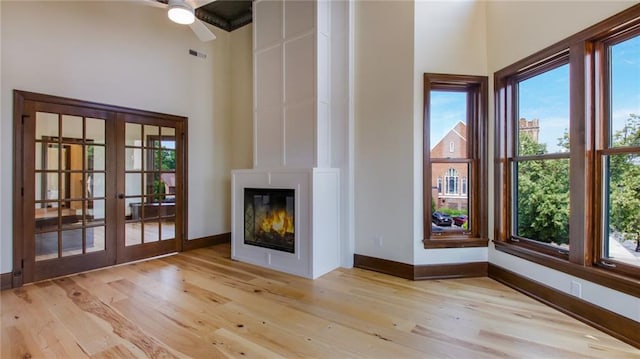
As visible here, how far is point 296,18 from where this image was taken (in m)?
4.11

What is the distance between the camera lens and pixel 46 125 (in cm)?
357

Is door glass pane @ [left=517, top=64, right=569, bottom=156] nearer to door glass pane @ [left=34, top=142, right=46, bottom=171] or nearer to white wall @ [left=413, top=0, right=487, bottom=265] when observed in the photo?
white wall @ [left=413, top=0, right=487, bottom=265]

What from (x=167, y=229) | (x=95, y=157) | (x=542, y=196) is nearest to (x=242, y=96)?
(x=95, y=157)

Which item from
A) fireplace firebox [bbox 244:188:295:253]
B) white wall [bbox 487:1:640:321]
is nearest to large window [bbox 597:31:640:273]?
white wall [bbox 487:1:640:321]

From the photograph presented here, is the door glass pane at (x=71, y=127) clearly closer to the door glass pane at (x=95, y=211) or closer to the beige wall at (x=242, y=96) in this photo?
the door glass pane at (x=95, y=211)

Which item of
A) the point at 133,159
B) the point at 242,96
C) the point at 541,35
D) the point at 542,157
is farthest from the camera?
the point at 242,96

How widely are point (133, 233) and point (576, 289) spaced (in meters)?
5.21

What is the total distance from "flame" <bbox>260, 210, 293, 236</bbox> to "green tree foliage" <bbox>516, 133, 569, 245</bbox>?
8.77ft

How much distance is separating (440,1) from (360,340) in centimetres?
370

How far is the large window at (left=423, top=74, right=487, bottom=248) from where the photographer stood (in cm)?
365

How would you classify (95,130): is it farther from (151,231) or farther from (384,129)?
(384,129)

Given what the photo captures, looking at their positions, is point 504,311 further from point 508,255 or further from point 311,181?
point 311,181

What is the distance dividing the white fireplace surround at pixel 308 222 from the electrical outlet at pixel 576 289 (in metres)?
2.40

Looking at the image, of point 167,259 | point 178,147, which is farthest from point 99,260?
point 178,147
